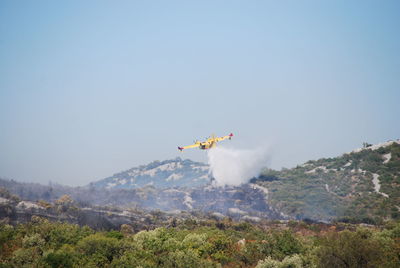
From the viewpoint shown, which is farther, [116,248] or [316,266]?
[116,248]

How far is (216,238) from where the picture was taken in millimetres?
104000

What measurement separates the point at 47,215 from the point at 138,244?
106 metres

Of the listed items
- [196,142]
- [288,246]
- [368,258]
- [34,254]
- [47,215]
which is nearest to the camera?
[368,258]

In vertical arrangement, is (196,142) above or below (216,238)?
above

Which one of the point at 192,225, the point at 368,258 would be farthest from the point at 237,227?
the point at 368,258

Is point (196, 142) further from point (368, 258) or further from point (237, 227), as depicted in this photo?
point (368, 258)

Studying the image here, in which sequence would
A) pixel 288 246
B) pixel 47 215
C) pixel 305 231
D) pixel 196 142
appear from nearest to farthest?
pixel 288 246
pixel 196 142
pixel 305 231
pixel 47 215

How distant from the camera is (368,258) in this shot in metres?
74.4

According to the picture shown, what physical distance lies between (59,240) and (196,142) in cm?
5259

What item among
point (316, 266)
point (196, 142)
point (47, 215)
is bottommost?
point (316, 266)

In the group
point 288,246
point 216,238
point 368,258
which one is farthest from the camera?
point 216,238

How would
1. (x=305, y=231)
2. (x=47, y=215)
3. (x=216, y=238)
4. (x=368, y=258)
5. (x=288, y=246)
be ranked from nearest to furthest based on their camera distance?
(x=368, y=258) → (x=288, y=246) → (x=216, y=238) → (x=305, y=231) → (x=47, y=215)

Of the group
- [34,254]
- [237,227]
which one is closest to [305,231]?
[237,227]

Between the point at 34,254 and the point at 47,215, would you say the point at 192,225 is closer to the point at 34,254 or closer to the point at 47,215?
the point at 47,215
